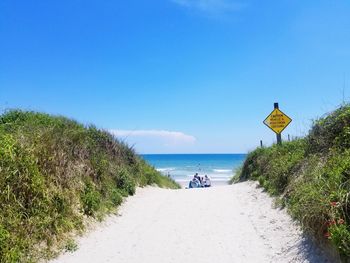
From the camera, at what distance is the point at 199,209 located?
11781 mm

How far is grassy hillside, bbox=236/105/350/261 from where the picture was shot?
20.2ft

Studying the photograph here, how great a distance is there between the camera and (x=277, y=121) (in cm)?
1770

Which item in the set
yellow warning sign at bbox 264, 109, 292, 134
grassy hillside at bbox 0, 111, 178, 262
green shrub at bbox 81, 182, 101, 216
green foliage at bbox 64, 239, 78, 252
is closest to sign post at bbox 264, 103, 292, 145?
yellow warning sign at bbox 264, 109, 292, 134

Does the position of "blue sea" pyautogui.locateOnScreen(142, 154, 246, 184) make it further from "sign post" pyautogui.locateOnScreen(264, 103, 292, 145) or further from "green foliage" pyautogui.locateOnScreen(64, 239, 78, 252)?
"green foliage" pyautogui.locateOnScreen(64, 239, 78, 252)

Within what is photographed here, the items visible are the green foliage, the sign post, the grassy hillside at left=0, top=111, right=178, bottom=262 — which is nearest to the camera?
the grassy hillside at left=0, top=111, right=178, bottom=262

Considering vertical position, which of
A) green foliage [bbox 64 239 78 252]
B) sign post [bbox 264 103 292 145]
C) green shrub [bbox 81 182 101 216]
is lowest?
green foliage [bbox 64 239 78 252]

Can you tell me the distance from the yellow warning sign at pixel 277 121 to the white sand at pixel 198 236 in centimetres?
549

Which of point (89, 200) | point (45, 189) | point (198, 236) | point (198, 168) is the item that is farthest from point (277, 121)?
point (198, 168)

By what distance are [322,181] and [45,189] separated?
215 inches

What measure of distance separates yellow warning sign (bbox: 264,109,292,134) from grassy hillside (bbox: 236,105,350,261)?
8.73ft

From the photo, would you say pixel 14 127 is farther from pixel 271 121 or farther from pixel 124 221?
pixel 271 121

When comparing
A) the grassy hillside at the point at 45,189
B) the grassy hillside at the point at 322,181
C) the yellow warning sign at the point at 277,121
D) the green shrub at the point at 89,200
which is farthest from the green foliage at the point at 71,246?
the yellow warning sign at the point at 277,121

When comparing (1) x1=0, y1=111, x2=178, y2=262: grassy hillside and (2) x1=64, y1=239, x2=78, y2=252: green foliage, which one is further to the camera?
(2) x1=64, y1=239, x2=78, y2=252: green foliage

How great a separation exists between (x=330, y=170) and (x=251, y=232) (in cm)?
225
